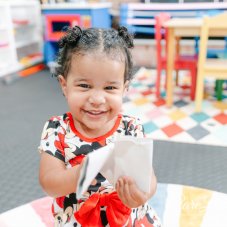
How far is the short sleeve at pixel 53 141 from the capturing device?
0.70 metres

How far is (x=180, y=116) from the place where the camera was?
2.06 m

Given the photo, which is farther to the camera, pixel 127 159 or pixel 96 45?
pixel 96 45

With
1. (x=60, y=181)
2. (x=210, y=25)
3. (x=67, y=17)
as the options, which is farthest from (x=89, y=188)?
(x=67, y=17)

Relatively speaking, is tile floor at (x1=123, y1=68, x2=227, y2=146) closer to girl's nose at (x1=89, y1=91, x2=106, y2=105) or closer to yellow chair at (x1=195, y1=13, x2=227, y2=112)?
yellow chair at (x1=195, y1=13, x2=227, y2=112)

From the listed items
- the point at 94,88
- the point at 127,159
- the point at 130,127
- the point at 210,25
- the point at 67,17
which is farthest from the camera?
Result: the point at 67,17

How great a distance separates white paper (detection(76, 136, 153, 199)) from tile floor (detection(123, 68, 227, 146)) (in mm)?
1208

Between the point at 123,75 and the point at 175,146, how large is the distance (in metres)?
1.03

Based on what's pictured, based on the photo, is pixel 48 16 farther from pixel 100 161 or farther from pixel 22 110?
pixel 100 161

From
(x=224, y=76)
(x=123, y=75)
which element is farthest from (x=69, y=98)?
(x=224, y=76)

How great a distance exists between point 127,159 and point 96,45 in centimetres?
26

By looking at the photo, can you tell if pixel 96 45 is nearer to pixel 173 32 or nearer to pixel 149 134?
pixel 149 134

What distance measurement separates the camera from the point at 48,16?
10.5 feet

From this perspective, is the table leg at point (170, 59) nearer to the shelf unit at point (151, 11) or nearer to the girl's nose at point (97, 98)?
the shelf unit at point (151, 11)

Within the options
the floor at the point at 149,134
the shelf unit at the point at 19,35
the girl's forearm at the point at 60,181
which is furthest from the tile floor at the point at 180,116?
the shelf unit at the point at 19,35
